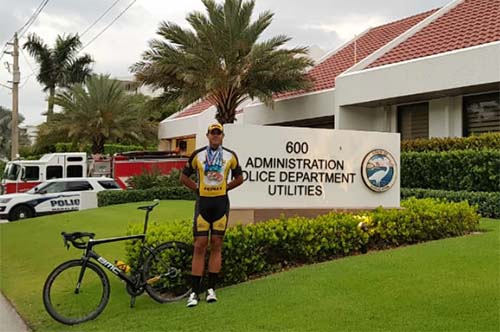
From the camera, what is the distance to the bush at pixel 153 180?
2288cm

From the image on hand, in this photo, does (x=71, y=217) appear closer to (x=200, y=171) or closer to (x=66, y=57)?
(x=200, y=171)

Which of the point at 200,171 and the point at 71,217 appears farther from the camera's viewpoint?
the point at 71,217

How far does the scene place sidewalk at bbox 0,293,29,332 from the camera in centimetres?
611

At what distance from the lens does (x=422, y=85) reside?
14.3 m

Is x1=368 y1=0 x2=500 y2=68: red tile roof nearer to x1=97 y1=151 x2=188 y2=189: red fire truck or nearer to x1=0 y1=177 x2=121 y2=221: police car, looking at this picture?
x1=97 y1=151 x2=188 y2=189: red fire truck

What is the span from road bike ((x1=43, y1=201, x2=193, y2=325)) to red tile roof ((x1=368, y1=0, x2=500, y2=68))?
10.5 metres

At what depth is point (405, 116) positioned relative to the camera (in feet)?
53.4

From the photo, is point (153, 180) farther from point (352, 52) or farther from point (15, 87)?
point (15, 87)

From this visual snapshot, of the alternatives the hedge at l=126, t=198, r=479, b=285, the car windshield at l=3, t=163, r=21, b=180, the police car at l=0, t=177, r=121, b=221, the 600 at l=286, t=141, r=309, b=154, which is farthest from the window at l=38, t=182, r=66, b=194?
the 600 at l=286, t=141, r=309, b=154

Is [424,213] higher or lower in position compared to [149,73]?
lower

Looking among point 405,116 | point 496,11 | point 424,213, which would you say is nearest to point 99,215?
point 405,116

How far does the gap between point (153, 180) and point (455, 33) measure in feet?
42.1

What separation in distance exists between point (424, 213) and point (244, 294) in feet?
12.6

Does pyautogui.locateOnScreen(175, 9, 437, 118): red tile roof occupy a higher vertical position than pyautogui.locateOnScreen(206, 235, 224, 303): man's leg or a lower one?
higher
